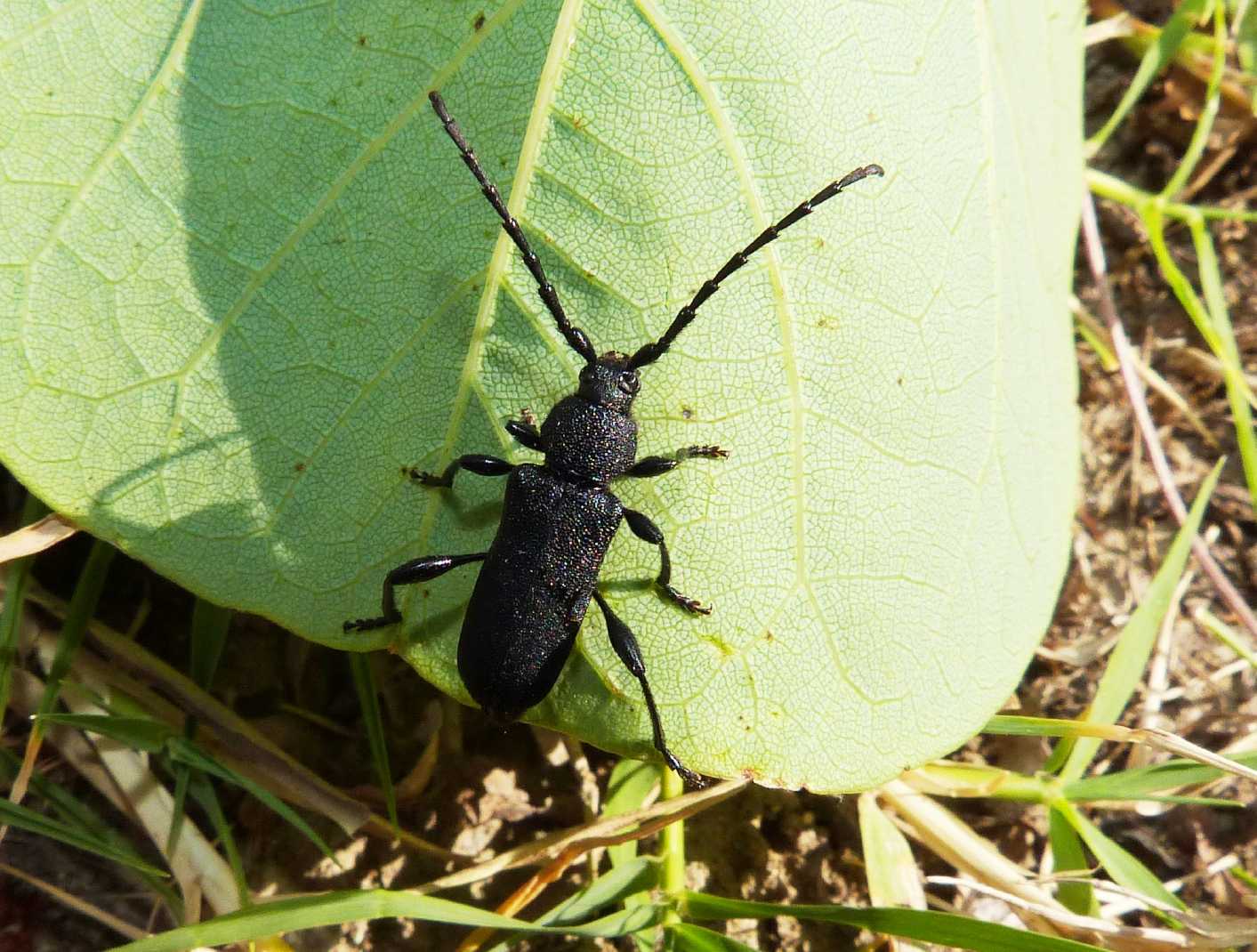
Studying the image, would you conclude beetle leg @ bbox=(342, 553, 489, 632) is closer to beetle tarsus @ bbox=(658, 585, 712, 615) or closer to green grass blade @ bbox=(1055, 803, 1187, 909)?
beetle tarsus @ bbox=(658, 585, 712, 615)

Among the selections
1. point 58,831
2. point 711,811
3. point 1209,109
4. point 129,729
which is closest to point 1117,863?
point 711,811

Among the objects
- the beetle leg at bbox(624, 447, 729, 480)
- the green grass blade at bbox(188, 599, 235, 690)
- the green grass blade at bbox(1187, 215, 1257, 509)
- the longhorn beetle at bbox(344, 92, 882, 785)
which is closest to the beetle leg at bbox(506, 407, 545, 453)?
the longhorn beetle at bbox(344, 92, 882, 785)

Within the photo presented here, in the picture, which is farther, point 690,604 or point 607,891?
point 607,891

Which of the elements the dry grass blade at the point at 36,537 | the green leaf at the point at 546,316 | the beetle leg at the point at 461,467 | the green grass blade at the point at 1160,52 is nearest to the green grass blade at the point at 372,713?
the green leaf at the point at 546,316

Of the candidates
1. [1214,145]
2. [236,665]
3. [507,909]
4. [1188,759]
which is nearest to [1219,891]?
[1188,759]

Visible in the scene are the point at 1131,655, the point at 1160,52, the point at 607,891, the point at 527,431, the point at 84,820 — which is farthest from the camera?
the point at 1160,52

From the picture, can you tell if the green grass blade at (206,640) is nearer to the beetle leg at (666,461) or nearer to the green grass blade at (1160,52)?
the beetle leg at (666,461)

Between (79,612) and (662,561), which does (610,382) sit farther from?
(79,612)
